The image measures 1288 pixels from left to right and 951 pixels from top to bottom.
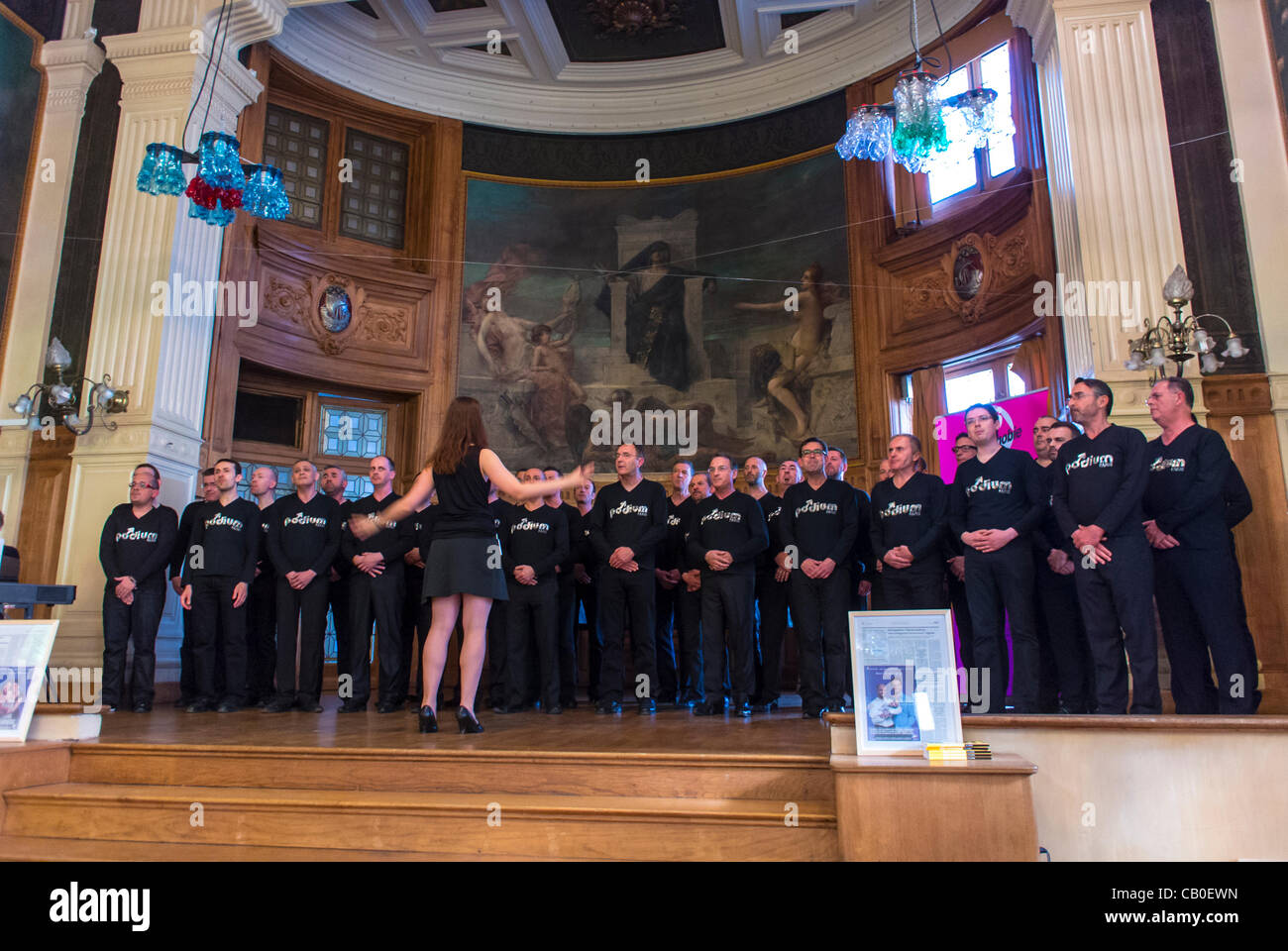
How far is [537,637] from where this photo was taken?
18.4ft

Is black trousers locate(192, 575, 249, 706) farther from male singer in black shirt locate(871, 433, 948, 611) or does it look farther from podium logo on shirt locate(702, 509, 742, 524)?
male singer in black shirt locate(871, 433, 948, 611)

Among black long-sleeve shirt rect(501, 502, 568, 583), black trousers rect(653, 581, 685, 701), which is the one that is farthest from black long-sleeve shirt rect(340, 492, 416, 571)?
black trousers rect(653, 581, 685, 701)

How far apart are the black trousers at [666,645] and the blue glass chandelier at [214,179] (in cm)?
393

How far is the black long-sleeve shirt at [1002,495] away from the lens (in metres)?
4.66

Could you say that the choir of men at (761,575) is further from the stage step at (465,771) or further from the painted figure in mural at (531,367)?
the painted figure in mural at (531,367)

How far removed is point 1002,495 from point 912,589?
0.69 meters

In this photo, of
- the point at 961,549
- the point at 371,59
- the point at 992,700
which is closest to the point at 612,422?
the point at 371,59

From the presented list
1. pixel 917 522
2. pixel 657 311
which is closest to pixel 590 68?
pixel 657 311

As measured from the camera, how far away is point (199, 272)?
778cm

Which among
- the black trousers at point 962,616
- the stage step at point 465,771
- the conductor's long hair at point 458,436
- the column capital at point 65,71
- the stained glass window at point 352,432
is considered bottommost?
the stage step at point 465,771

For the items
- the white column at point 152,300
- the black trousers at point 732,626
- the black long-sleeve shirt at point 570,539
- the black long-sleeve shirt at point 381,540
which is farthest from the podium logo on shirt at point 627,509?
the white column at point 152,300

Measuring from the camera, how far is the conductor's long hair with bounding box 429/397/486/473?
13.7ft
